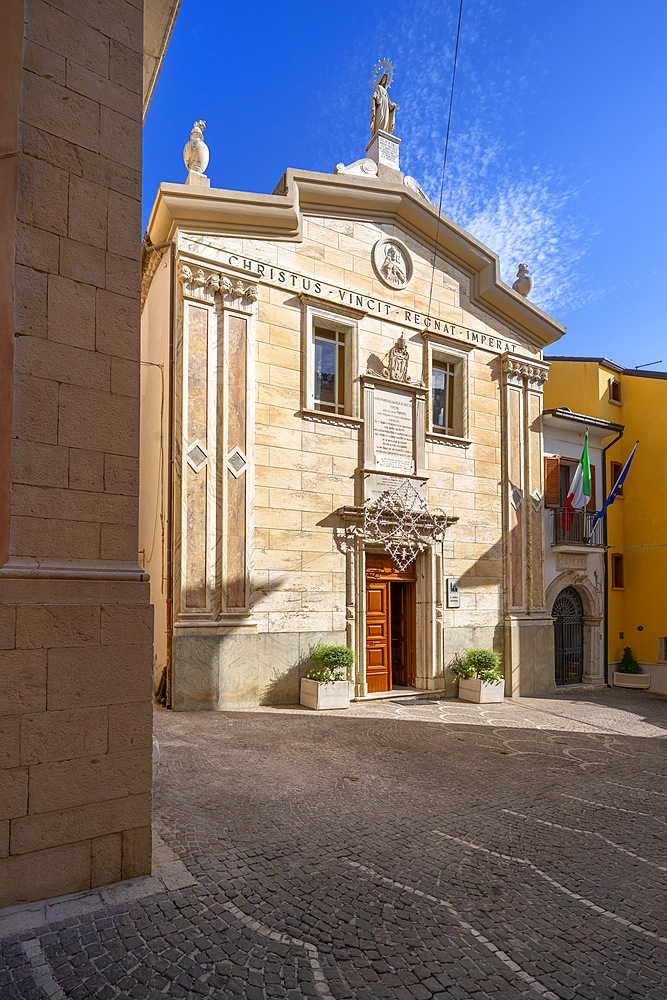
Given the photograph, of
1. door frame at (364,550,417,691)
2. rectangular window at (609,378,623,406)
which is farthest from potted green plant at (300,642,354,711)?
rectangular window at (609,378,623,406)

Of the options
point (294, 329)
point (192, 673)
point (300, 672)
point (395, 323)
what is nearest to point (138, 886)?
point (192, 673)

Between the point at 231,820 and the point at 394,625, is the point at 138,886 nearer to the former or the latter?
the point at 231,820

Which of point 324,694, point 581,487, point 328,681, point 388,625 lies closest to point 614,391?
point 581,487

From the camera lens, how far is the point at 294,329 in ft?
39.0

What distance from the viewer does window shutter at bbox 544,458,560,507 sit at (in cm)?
1577

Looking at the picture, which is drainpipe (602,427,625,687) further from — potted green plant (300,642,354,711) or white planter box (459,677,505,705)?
potted green plant (300,642,354,711)

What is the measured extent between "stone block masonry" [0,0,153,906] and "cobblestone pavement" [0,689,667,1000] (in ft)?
1.86

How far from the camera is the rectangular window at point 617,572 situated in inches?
693

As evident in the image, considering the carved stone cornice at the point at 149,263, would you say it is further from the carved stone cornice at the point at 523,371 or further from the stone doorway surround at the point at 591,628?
the stone doorway surround at the point at 591,628

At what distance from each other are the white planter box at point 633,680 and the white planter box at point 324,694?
913 centimetres

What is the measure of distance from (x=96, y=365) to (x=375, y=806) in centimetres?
456

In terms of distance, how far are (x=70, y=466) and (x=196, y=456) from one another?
6.56 metres

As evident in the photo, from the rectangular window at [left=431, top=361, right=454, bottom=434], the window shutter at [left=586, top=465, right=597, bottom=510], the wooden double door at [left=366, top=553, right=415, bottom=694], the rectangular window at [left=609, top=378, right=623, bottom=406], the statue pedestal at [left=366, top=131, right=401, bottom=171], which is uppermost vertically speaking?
the statue pedestal at [left=366, top=131, right=401, bottom=171]

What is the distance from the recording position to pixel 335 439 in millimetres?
12133
